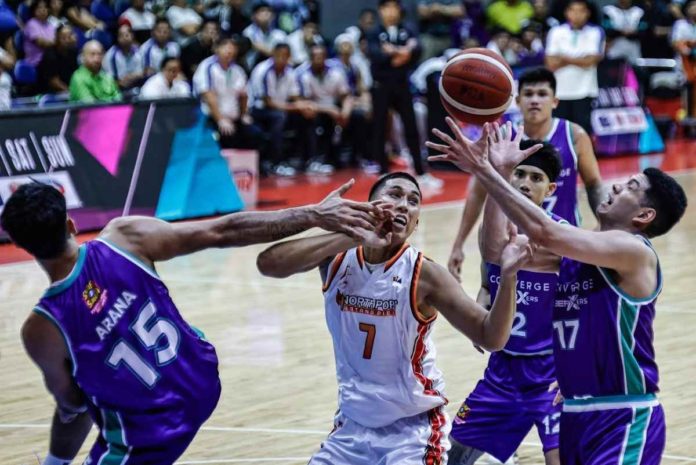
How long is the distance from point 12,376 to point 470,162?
14.9 ft

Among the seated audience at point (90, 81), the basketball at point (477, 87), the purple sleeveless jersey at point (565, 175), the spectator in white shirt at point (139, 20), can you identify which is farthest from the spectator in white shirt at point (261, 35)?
the basketball at point (477, 87)

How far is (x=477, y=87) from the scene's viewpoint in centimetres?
594

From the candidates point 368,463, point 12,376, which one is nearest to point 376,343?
point 368,463

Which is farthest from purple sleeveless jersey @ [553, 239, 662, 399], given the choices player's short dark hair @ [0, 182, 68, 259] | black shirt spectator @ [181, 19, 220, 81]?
black shirt spectator @ [181, 19, 220, 81]

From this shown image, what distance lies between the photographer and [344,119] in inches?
727

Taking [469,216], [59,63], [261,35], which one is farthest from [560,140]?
[261,35]

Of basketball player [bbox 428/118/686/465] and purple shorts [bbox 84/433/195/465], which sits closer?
purple shorts [bbox 84/433/195/465]

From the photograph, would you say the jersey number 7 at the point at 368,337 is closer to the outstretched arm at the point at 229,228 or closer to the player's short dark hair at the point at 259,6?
the outstretched arm at the point at 229,228

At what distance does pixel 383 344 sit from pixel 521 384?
3.91 feet

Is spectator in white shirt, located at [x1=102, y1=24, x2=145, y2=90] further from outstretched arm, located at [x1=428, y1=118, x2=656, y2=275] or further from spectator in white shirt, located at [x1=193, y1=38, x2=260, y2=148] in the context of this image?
outstretched arm, located at [x1=428, y1=118, x2=656, y2=275]

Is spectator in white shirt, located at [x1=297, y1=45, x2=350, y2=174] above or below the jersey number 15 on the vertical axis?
below

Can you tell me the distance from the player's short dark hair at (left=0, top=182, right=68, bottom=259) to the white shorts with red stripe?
1.35 meters

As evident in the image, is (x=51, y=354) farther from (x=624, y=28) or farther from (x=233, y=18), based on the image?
(x=624, y=28)

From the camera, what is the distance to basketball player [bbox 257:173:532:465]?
464cm
